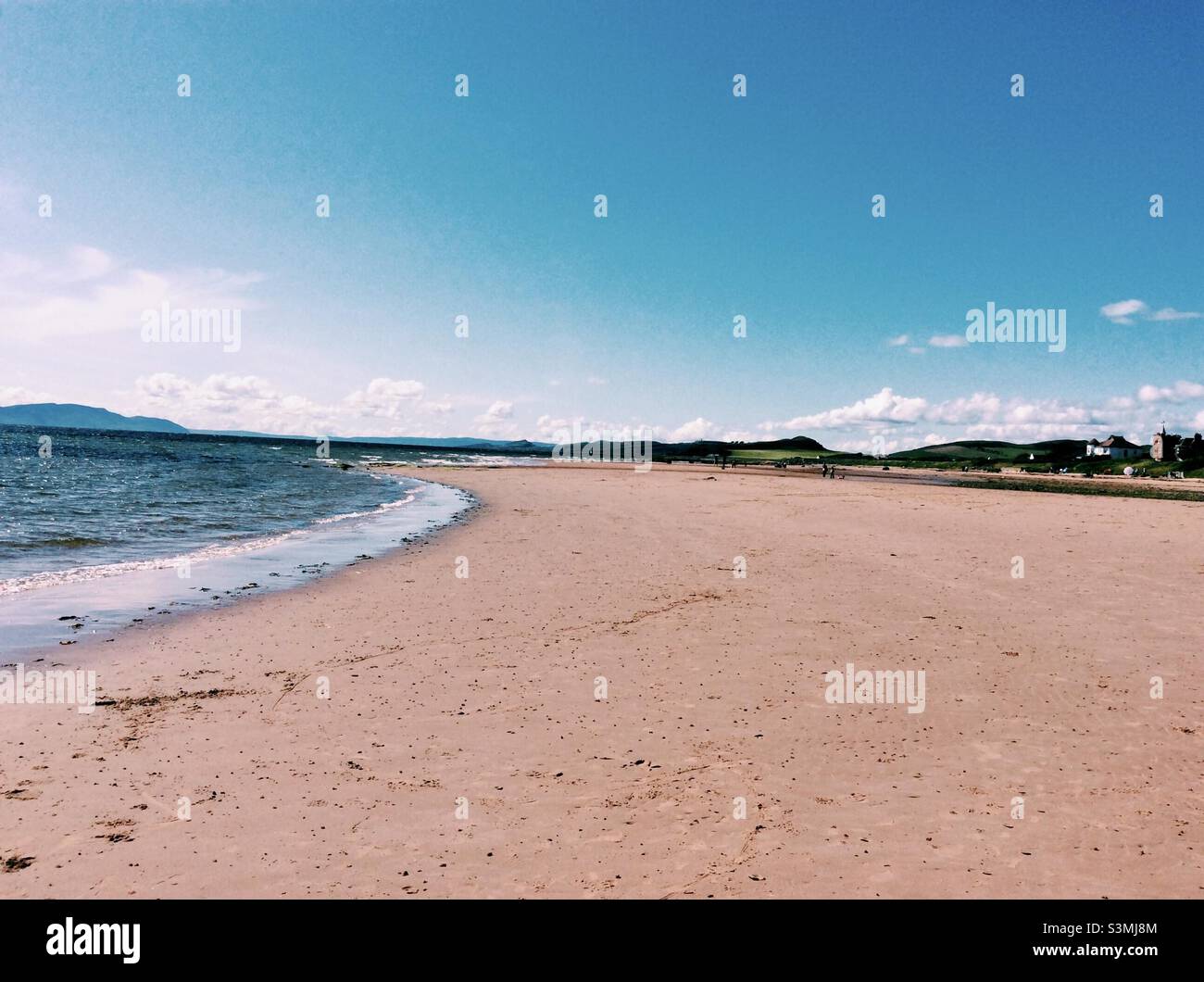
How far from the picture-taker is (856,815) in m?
6.89

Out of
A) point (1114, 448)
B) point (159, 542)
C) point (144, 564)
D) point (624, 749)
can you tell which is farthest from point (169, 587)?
point (1114, 448)

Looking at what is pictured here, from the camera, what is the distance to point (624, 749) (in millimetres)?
8359

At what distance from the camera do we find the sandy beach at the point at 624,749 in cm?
596

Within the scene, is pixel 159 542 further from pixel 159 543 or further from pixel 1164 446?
pixel 1164 446

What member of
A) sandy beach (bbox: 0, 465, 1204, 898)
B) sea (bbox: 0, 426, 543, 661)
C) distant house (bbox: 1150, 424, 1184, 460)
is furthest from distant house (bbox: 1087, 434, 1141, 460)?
sandy beach (bbox: 0, 465, 1204, 898)

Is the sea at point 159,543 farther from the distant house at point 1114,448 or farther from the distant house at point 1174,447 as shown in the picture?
the distant house at point 1114,448

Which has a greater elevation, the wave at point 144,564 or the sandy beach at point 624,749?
the wave at point 144,564

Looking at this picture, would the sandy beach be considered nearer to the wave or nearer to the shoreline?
the shoreline

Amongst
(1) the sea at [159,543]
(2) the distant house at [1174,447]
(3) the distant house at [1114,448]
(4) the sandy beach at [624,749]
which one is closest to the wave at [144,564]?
(1) the sea at [159,543]

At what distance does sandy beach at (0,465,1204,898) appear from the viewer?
5.96m

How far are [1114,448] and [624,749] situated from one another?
660ft

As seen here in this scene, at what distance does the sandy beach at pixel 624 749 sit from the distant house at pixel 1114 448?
7145 inches
